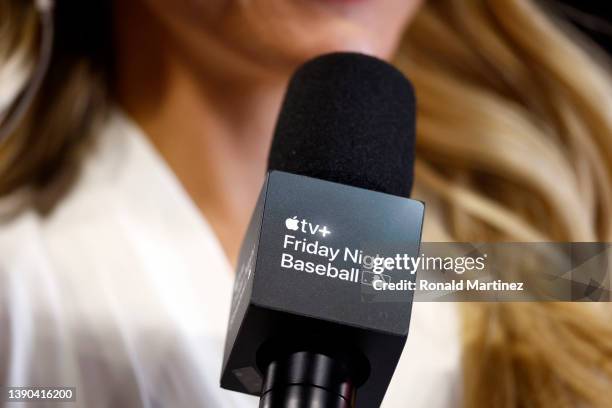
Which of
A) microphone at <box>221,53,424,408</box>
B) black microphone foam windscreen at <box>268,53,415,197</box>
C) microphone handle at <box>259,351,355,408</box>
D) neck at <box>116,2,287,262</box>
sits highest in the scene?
neck at <box>116,2,287,262</box>

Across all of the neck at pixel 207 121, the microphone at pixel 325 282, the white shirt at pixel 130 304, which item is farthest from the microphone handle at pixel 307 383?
the neck at pixel 207 121

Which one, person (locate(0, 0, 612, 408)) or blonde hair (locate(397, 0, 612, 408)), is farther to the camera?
blonde hair (locate(397, 0, 612, 408))

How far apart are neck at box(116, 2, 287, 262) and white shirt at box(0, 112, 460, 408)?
0.06ft

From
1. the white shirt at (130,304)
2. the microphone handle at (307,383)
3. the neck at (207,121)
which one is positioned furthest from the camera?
the neck at (207,121)

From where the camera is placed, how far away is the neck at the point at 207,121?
0.67 metres

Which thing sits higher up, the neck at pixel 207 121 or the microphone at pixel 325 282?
the neck at pixel 207 121

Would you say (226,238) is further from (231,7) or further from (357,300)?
(357,300)

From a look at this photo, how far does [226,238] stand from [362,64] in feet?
0.81

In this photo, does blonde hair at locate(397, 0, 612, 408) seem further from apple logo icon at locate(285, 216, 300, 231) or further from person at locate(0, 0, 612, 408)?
apple logo icon at locate(285, 216, 300, 231)

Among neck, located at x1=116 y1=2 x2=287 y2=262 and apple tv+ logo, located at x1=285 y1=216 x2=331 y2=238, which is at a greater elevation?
neck, located at x1=116 y1=2 x2=287 y2=262

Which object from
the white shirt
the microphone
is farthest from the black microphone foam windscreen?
the white shirt

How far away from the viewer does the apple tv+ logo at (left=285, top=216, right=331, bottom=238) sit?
34cm

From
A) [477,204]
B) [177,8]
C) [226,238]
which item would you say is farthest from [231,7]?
[477,204]

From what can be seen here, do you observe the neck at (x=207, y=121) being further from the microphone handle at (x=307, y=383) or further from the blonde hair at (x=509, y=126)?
the microphone handle at (x=307, y=383)
